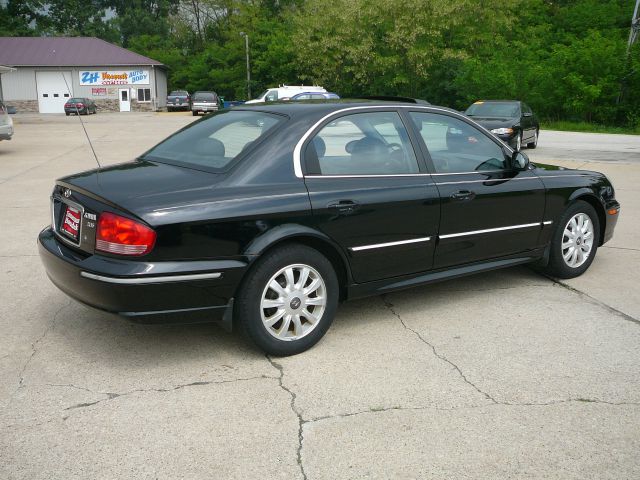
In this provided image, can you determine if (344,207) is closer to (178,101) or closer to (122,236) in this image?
(122,236)

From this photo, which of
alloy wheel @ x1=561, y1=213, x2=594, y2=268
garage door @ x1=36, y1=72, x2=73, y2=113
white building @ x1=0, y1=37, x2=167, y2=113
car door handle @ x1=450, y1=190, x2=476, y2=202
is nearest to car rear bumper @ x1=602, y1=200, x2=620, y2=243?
alloy wheel @ x1=561, y1=213, x2=594, y2=268

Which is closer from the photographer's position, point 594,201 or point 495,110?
point 594,201

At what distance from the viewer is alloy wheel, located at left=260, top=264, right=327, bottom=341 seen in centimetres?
388

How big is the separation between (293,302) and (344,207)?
0.70 meters

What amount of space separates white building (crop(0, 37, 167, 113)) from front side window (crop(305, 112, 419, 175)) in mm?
56392

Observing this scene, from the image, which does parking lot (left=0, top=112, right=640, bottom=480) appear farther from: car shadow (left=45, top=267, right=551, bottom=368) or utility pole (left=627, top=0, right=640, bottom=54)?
utility pole (left=627, top=0, right=640, bottom=54)

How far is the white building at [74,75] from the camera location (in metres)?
56.1

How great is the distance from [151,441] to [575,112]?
3275cm

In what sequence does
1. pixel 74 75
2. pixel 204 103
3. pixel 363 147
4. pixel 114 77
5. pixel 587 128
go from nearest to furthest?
pixel 363 147
pixel 587 128
pixel 204 103
pixel 74 75
pixel 114 77

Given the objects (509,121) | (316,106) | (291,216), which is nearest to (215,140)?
(316,106)

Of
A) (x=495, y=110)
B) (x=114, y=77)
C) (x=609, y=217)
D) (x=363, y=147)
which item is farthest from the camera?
(x=114, y=77)

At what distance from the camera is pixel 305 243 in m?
4.03

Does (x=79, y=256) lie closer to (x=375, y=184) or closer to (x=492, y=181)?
(x=375, y=184)

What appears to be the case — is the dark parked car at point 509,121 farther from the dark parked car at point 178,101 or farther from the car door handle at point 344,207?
the dark parked car at point 178,101
